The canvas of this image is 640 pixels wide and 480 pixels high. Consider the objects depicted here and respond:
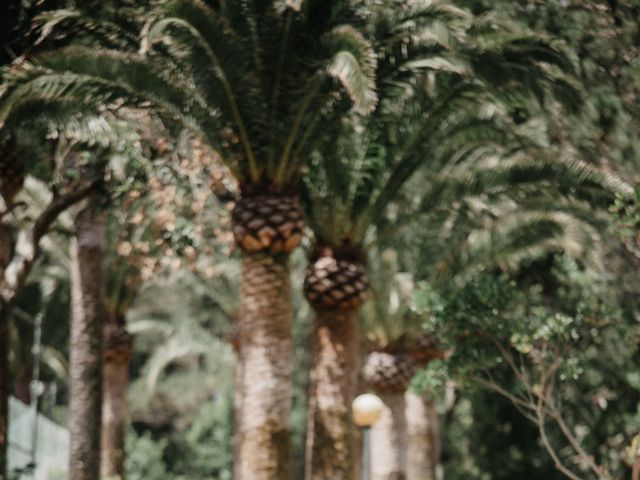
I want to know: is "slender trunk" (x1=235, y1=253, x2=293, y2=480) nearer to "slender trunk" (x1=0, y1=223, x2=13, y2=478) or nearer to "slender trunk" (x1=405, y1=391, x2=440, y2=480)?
"slender trunk" (x1=0, y1=223, x2=13, y2=478)

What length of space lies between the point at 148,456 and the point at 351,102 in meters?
23.8

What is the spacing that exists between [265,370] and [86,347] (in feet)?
14.4

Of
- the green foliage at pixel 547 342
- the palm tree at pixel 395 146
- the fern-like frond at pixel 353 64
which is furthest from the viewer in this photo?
the green foliage at pixel 547 342

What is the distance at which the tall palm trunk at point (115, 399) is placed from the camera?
19.1 meters

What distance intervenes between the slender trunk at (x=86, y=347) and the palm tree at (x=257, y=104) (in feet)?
11.3

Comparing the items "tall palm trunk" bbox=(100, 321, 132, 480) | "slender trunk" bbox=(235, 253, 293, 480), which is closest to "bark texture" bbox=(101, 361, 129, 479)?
"tall palm trunk" bbox=(100, 321, 132, 480)

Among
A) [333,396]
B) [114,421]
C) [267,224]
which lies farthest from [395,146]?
[114,421]

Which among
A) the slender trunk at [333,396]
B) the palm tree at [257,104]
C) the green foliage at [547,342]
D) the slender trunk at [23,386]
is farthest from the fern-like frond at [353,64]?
the slender trunk at [23,386]

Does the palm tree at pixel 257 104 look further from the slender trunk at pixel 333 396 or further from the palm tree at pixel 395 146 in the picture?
the slender trunk at pixel 333 396

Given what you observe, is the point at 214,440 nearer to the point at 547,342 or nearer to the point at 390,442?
the point at 390,442

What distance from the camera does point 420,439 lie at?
20.3m

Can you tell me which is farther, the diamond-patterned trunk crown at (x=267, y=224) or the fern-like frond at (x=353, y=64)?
the diamond-patterned trunk crown at (x=267, y=224)

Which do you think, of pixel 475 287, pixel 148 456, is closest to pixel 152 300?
pixel 148 456

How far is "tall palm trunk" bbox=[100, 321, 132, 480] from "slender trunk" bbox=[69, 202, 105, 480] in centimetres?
459
